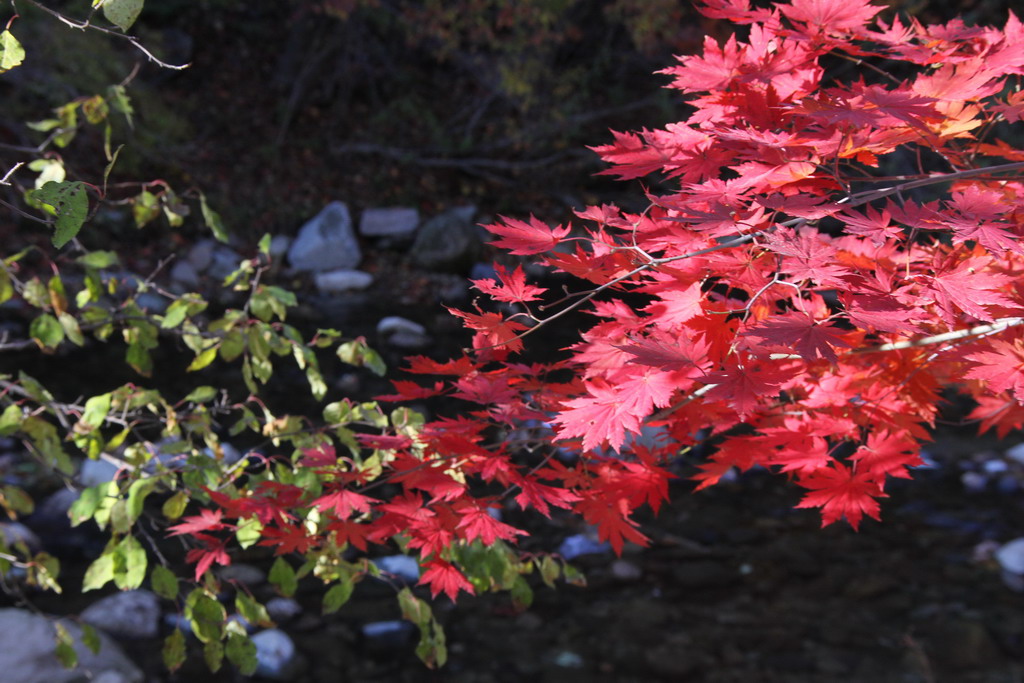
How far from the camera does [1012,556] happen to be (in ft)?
12.2

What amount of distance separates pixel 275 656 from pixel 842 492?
229cm

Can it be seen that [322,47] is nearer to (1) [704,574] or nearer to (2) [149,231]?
(2) [149,231]

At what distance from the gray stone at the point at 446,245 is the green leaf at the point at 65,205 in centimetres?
700

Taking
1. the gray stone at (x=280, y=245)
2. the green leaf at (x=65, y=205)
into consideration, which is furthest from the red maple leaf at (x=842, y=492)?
the gray stone at (x=280, y=245)

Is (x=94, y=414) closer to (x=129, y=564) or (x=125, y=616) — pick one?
(x=129, y=564)

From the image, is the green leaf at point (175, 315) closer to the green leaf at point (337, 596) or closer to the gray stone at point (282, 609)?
the green leaf at point (337, 596)

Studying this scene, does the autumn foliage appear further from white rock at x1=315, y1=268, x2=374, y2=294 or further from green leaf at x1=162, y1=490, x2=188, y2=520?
white rock at x1=315, y1=268, x2=374, y2=294

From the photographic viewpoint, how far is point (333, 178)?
8875mm

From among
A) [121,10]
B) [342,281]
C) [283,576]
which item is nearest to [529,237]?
[121,10]

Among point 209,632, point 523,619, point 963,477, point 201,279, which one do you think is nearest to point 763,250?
point 209,632

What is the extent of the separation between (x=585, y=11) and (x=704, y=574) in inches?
273

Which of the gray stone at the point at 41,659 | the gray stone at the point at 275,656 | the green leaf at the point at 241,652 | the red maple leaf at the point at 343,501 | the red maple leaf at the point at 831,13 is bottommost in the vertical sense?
the gray stone at the point at 275,656

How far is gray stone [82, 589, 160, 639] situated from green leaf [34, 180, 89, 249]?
2689mm

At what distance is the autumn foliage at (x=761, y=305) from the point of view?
44.1 inches
